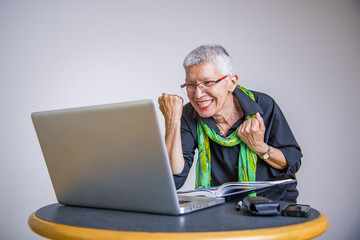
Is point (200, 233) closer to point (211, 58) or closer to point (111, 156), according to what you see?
point (111, 156)

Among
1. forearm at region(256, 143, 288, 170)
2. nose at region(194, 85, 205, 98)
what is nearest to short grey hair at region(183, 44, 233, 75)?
nose at region(194, 85, 205, 98)

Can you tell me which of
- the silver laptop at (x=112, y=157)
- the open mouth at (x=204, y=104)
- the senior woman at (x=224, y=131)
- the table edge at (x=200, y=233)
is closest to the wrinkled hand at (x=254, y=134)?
the senior woman at (x=224, y=131)

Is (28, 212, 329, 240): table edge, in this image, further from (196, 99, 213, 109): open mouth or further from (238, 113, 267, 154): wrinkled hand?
(196, 99, 213, 109): open mouth

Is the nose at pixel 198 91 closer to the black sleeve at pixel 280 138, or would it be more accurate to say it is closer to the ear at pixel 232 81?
the ear at pixel 232 81

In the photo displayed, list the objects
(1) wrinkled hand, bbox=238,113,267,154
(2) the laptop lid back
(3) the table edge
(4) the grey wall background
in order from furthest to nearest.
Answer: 1. (4) the grey wall background
2. (1) wrinkled hand, bbox=238,113,267,154
3. (2) the laptop lid back
4. (3) the table edge

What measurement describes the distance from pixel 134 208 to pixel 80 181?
18 centimetres

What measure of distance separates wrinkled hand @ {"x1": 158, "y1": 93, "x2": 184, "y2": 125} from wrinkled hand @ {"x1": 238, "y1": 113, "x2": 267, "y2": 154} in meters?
0.28

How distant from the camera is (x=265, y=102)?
1730 millimetres

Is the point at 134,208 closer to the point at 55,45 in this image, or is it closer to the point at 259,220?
the point at 259,220

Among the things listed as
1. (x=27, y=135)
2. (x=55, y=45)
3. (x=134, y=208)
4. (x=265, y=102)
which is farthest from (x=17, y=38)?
(x=134, y=208)

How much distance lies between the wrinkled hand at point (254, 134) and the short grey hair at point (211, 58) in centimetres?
29

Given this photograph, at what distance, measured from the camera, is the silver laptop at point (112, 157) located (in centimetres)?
83

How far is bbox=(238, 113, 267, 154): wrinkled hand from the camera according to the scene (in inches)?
58.1

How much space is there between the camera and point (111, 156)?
0.90 metres
